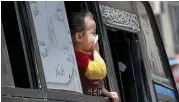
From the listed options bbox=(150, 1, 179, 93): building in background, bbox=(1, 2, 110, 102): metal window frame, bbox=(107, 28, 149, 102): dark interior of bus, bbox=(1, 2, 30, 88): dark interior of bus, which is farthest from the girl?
bbox=(150, 1, 179, 93): building in background

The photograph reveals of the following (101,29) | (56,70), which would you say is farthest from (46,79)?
(101,29)

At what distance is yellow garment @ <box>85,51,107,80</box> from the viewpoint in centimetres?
429

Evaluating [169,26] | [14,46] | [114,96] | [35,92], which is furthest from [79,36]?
[169,26]

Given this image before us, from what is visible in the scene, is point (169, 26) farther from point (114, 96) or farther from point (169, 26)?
point (114, 96)

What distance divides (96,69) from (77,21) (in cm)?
40

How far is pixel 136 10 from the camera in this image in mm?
5438

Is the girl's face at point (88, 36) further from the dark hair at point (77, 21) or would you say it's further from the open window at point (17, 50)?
the open window at point (17, 50)

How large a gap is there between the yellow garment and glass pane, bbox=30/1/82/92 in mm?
195

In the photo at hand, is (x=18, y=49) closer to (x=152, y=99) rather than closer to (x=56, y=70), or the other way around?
(x=56, y=70)

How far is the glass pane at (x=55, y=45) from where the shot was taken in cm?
377

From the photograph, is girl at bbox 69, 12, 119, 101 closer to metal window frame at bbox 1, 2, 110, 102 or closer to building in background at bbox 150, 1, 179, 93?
metal window frame at bbox 1, 2, 110, 102

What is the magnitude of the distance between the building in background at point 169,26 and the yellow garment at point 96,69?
24980 millimetres

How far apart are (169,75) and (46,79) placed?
2.35 metres

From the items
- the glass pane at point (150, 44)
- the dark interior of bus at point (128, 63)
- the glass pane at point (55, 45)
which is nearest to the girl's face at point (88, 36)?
the glass pane at point (55, 45)
